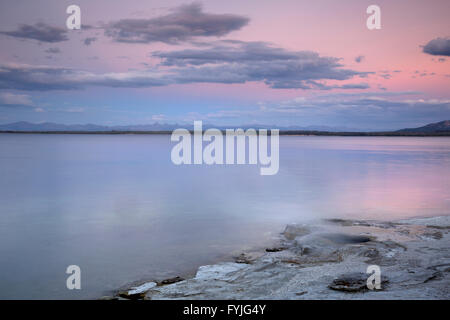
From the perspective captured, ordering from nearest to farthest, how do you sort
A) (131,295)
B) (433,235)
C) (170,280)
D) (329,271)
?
(131,295) → (329,271) → (170,280) → (433,235)

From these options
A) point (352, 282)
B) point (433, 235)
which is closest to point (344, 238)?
point (433, 235)

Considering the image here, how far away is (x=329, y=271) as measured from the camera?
6105 millimetres

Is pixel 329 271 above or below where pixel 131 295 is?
above

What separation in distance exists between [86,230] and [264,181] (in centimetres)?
1208

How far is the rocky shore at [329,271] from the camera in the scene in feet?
17.1

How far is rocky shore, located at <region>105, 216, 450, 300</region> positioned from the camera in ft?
17.1

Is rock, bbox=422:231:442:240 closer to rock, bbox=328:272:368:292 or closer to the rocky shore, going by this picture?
the rocky shore

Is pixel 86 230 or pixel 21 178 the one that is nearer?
pixel 86 230

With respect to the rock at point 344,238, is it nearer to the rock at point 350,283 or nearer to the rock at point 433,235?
the rock at point 433,235

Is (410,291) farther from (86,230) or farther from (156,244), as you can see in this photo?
(86,230)

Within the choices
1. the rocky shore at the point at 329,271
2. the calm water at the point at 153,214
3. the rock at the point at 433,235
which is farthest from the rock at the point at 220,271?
the rock at the point at 433,235

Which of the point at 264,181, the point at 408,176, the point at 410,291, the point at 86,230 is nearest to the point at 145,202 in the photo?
the point at 86,230

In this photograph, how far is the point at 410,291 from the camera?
5.00 metres

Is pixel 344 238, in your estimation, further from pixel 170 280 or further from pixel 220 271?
pixel 170 280
